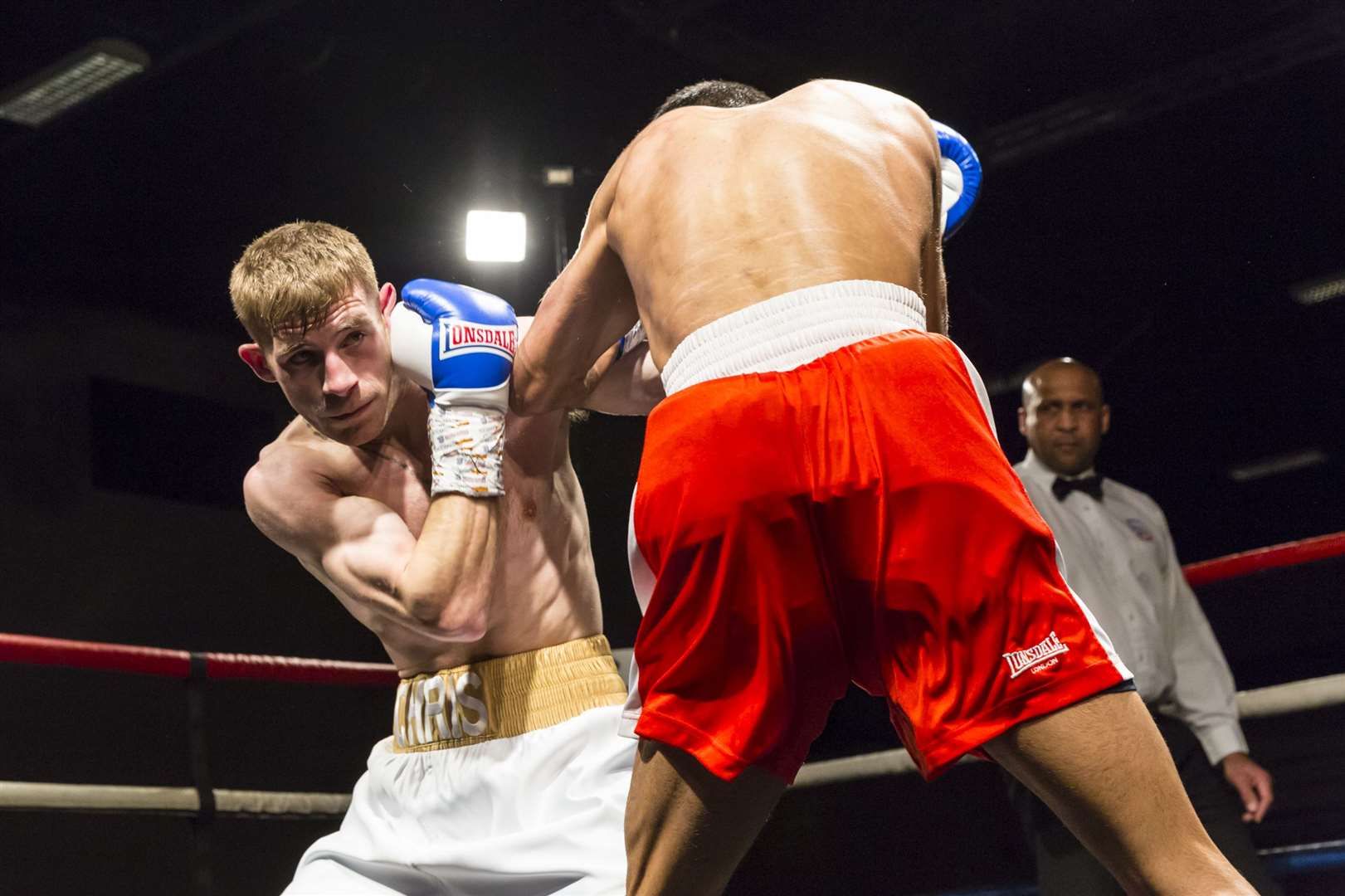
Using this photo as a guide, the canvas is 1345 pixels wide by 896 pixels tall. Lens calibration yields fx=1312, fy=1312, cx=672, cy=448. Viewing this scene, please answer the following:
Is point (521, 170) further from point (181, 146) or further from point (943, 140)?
point (943, 140)

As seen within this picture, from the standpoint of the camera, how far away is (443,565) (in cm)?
170

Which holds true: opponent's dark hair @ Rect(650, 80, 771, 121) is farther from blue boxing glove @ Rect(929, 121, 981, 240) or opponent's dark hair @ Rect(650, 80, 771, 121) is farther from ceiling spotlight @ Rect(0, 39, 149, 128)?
ceiling spotlight @ Rect(0, 39, 149, 128)

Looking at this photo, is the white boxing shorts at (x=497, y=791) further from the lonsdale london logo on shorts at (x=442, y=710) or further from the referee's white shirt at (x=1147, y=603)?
the referee's white shirt at (x=1147, y=603)

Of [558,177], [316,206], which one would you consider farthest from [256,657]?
[316,206]

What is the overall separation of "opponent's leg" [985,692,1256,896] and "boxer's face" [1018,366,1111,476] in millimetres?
2107

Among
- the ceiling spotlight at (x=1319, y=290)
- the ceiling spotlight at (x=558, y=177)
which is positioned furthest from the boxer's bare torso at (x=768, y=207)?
the ceiling spotlight at (x=1319, y=290)

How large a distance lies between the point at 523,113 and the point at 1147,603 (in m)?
3.34

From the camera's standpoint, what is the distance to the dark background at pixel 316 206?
192 inches

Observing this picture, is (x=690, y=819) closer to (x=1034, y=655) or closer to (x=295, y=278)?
(x=1034, y=655)

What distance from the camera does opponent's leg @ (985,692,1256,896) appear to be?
1099 millimetres

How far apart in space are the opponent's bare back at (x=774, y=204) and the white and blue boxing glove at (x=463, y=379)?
373 millimetres

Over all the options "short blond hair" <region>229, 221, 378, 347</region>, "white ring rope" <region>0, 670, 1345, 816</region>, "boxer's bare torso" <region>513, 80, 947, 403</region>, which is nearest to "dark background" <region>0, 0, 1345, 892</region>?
"white ring rope" <region>0, 670, 1345, 816</region>

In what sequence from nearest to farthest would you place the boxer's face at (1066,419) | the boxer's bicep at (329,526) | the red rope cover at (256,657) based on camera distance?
the boxer's bicep at (329,526) < the red rope cover at (256,657) < the boxer's face at (1066,419)

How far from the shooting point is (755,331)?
4.26 ft
